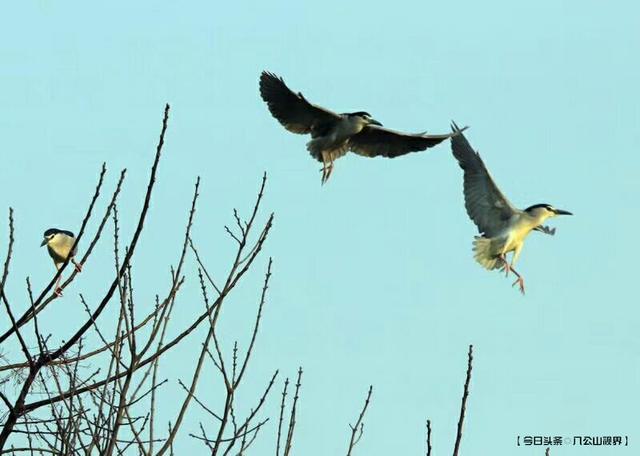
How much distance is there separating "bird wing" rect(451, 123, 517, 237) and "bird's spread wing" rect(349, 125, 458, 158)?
0.79 feet

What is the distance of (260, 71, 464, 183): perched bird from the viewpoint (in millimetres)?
11297

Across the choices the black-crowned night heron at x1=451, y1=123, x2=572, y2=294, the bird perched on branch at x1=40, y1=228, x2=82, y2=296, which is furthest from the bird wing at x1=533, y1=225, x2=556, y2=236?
the bird perched on branch at x1=40, y1=228, x2=82, y2=296

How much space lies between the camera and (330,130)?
460 inches

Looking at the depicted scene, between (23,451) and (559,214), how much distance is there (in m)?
8.52

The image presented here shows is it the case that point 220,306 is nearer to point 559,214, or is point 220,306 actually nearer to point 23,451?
point 23,451

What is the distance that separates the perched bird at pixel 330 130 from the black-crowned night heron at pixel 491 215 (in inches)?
13.9

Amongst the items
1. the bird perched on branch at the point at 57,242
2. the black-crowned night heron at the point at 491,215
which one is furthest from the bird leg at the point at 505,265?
the bird perched on branch at the point at 57,242

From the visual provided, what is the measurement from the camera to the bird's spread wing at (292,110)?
11.2 m

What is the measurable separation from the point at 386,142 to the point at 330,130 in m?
0.62

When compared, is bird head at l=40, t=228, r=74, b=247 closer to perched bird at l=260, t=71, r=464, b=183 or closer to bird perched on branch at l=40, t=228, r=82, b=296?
bird perched on branch at l=40, t=228, r=82, b=296

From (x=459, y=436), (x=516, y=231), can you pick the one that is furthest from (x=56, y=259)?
(x=459, y=436)

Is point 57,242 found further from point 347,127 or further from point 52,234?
point 347,127

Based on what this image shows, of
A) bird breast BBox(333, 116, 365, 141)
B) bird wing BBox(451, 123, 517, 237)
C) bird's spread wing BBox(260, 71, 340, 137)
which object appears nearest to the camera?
bird's spread wing BBox(260, 71, 340, 137)

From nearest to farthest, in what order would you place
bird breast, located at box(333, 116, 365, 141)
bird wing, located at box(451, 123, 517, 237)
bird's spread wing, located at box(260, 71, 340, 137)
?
bird's spread wing, located at box(260, 71, 340, 137) < bird breast, located at box(333, 116, 365, 141) < bird wing, located at box(451, 123, 517, 237)
